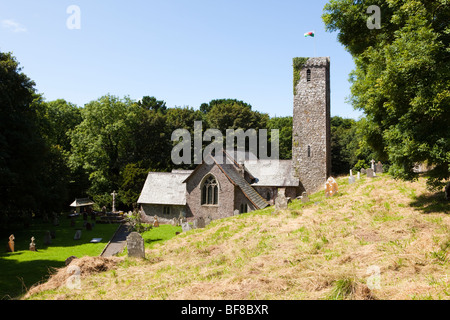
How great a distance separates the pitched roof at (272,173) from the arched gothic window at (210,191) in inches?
216

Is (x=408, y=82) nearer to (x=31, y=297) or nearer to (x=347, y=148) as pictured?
(x=31, y=297)

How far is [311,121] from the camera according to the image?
3525 centimetres

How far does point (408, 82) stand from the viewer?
12266mm

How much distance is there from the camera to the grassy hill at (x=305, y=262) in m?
7.77

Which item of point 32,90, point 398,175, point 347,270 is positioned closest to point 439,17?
point 398,175

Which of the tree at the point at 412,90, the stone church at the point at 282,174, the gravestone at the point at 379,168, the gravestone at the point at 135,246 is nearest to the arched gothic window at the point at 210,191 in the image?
the stone church at the point at 282,174

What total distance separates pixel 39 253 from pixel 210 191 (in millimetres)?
A: 16508

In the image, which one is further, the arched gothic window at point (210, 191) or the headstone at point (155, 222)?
the headstone at point (155, 222)

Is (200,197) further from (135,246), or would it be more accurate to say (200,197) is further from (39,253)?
(135,246)

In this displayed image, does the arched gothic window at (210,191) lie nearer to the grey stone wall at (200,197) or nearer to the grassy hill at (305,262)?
the grey stone wall at (200,197)

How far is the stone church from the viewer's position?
33344 millimetres

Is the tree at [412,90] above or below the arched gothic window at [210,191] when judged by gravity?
above

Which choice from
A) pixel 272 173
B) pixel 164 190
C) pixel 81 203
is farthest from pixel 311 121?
pixel 81 203
